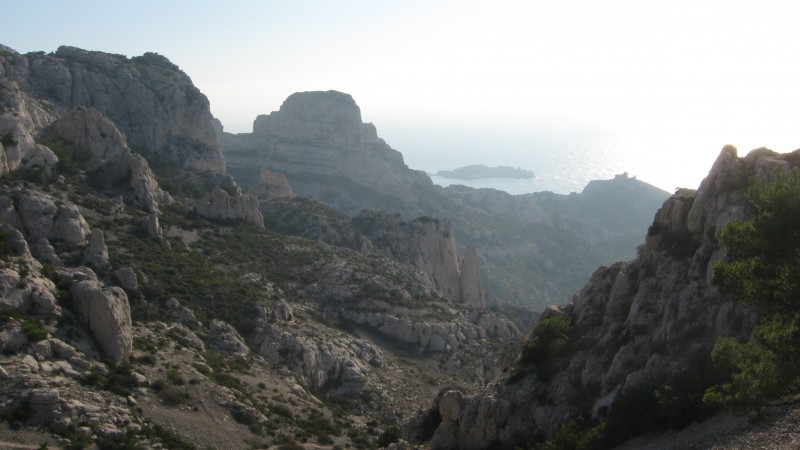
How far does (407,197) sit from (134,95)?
60161mm

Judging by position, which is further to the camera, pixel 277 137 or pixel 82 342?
pixel 277 137

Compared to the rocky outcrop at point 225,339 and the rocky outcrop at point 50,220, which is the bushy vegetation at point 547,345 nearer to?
the rocky outcrop at point 225,339

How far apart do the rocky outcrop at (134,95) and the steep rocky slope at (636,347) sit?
1954 inches

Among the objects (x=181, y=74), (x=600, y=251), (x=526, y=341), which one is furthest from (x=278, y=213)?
(x=600, y=251)

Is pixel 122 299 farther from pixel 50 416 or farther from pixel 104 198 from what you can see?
pixel 104 198

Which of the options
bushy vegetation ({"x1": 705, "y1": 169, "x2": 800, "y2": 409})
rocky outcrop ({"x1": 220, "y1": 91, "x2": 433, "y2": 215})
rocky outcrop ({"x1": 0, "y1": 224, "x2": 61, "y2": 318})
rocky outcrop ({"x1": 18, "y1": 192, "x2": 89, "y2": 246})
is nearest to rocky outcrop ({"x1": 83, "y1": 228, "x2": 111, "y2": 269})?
rocky outcrop ({"x1": 18, "y1": 192, "x2": 89, "y2": 246})

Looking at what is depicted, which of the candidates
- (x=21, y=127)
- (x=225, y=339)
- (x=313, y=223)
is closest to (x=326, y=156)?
(x=313, y=223)

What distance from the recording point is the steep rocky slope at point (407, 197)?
384ft

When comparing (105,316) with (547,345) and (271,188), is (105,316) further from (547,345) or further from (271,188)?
(271,188)

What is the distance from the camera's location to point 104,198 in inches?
1919

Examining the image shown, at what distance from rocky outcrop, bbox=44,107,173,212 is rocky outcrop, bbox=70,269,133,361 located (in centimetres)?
2168

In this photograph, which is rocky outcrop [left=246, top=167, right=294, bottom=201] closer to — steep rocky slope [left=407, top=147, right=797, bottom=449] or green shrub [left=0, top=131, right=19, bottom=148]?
green shrub [left=0, top=131, right=19, bottom=148]

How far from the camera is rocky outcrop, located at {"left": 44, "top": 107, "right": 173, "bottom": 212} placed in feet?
171

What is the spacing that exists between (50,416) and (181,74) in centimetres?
7042
